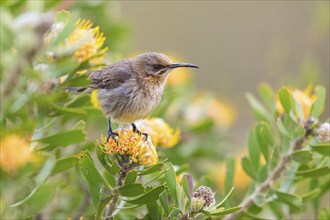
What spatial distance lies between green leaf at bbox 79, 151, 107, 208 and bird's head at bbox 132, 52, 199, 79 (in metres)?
1.42

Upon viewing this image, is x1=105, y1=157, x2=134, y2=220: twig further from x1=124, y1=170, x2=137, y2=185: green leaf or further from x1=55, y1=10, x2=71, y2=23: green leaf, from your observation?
x1=55, y1=10, x2=71, y2=23: green leaf

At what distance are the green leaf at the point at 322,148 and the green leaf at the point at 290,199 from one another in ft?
0.88

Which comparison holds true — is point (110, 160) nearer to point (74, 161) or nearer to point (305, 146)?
point (74, 161)

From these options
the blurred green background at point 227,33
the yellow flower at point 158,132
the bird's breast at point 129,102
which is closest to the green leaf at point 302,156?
the yellow flower at point 158,132

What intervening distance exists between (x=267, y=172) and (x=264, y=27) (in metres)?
7.42

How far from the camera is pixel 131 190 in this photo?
8.39 ft

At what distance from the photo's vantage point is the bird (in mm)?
3652

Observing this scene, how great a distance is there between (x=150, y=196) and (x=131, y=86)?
1.42 meters

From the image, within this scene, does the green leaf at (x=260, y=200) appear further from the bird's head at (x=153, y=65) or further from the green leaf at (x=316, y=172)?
the bird's head at (x=153, y=65)

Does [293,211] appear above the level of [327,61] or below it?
below

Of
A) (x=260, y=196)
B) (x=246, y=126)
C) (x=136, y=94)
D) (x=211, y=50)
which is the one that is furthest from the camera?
(x=211, y=50)

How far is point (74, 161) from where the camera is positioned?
2.63 meters

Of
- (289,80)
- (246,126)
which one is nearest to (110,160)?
(289,80)

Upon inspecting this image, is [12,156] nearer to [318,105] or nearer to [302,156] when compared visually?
[302,156]
